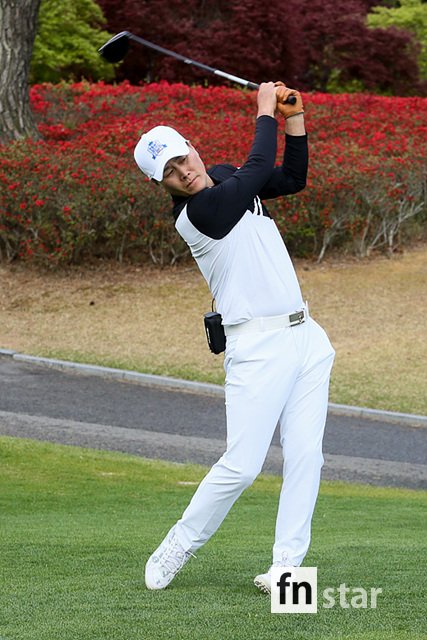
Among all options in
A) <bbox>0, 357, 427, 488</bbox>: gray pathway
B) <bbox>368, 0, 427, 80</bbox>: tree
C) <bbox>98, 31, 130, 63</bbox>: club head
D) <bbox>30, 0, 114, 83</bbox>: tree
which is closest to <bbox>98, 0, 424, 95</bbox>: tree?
<bbox>30, 0, 114, 83</bbox>: tree

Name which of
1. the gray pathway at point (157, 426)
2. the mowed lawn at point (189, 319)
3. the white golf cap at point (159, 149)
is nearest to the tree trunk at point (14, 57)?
the mowed lawn at point (189, 319)

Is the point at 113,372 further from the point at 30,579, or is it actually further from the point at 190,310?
the point at 30,579

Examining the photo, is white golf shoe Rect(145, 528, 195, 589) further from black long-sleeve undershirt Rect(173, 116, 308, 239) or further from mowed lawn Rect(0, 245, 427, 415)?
mowed lawn Rect(0, 245, 427, 415)

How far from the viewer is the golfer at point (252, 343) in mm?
4770

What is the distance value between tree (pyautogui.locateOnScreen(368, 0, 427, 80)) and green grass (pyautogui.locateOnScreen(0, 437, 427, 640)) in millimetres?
23817

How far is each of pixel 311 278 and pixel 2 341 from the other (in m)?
4.65

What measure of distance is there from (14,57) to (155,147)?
1496 centimetres

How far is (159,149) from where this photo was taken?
4.77 m

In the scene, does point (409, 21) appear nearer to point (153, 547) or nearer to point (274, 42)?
point (274, 42)

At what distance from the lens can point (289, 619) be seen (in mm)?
4273

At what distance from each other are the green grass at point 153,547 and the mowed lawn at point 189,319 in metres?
4.33

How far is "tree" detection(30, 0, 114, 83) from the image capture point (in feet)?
87.5

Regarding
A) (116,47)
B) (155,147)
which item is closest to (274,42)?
(116,47)

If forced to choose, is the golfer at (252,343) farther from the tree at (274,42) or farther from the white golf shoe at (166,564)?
the tree at (274,42)
